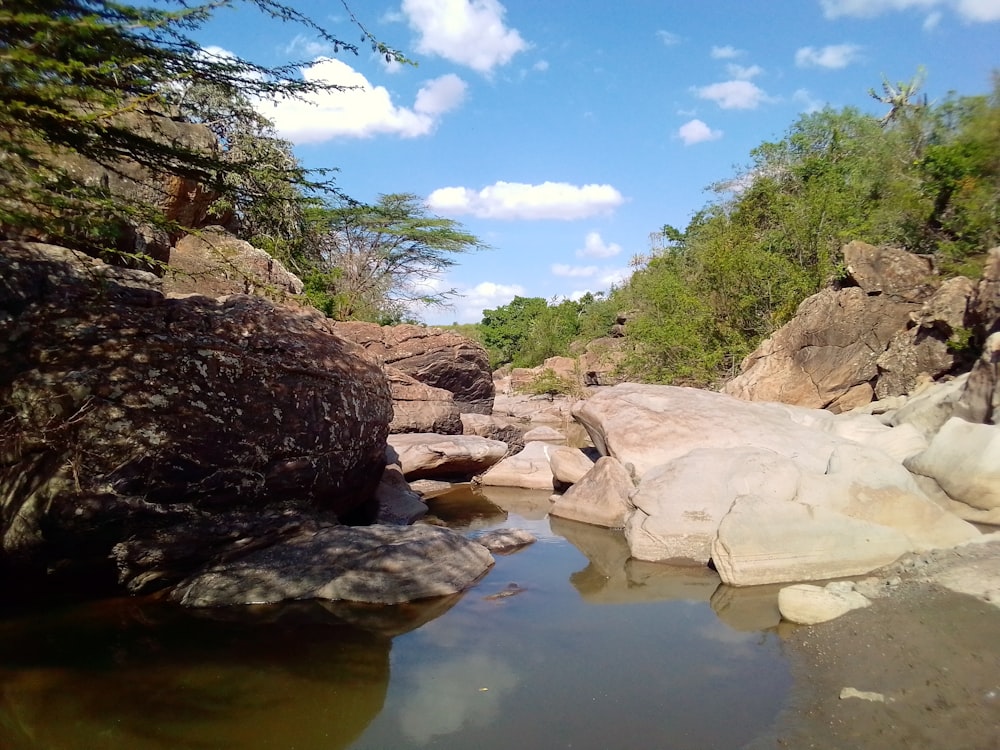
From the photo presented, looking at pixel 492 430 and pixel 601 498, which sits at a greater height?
pixel 492 430

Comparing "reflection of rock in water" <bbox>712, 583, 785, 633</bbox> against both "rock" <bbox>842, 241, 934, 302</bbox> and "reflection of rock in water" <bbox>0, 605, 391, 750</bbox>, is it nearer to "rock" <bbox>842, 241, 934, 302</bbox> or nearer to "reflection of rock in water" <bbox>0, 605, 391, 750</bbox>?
"reflection of rock in water" <bbox>0, 605, 391, 750</bbox>

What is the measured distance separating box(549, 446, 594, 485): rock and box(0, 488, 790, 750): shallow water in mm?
3733

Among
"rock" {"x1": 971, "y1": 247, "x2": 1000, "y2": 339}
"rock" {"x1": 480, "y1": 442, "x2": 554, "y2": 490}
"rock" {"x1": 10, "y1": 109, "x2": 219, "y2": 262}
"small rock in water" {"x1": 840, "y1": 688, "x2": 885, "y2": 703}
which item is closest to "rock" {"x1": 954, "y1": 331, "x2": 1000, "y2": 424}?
"rock" {"x1": 971, "y1": 247, "x2": 1000, "y2": 339}

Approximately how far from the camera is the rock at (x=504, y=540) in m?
7.03

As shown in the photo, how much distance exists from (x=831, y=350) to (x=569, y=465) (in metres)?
6.21

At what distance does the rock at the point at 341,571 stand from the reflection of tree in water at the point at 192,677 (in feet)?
0.59

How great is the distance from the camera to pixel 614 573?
20.7 feet

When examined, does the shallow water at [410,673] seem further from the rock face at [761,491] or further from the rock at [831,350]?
the rock at [831,350]

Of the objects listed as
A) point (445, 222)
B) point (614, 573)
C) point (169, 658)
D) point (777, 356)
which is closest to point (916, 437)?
point (614, 573)

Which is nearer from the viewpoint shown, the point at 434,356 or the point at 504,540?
the point at 504,540

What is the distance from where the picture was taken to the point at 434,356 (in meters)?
15.3

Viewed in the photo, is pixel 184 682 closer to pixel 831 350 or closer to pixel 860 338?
pixel 831 350

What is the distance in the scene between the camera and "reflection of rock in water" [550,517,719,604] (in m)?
5.69

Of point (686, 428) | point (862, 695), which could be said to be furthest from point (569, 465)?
point (862, 695)
